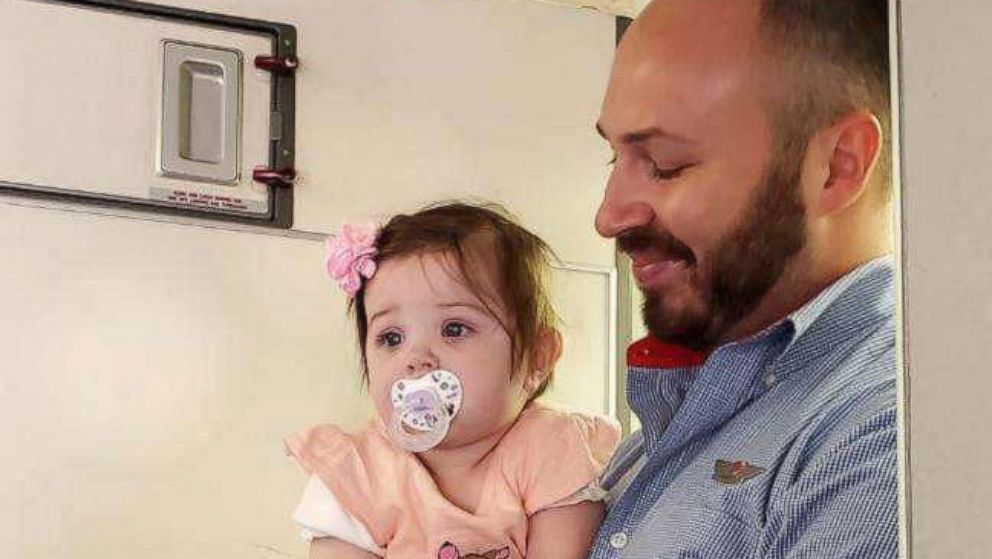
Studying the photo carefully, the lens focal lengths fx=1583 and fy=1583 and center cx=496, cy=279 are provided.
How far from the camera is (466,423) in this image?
174cm

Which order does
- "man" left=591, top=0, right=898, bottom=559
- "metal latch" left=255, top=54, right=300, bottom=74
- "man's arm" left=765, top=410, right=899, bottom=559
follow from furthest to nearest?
"metal latch" left=255, top=54, right=300, bottom=74
"man" left=591, top=0, right=898, bottom=559
"man's arm" left=765, top=410, right=899, bottom=559

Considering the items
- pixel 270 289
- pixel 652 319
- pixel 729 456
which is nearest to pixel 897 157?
pixel 729 456

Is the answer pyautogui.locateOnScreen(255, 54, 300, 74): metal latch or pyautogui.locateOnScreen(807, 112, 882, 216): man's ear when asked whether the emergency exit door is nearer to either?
pyautogui.locateOnScreen(255, 54, 300, 74): metal latch

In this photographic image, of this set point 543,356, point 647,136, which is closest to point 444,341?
point 543,356

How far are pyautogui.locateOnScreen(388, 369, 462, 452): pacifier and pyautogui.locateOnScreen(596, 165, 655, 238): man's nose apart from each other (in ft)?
0.88

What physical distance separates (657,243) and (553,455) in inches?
12.5

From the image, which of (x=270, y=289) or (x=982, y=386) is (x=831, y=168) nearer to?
(x=982, y=386)

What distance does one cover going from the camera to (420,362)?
5.68 ft

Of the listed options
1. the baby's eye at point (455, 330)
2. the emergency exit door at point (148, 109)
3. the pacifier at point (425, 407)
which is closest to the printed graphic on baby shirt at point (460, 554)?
the pacifier at point (425, 407)

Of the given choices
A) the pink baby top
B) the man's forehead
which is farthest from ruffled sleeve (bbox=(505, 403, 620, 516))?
the man's forehead

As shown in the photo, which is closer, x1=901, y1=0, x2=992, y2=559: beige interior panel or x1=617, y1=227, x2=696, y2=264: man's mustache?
x1=901, y1=0, x2=992, y2=559: beige interior panel

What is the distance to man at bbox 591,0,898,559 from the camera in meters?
1.42

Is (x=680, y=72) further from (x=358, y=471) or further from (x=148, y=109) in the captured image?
(x=148, y=109)

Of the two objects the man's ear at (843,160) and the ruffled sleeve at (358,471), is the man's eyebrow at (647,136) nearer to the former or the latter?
the man's ear at (843,160)
